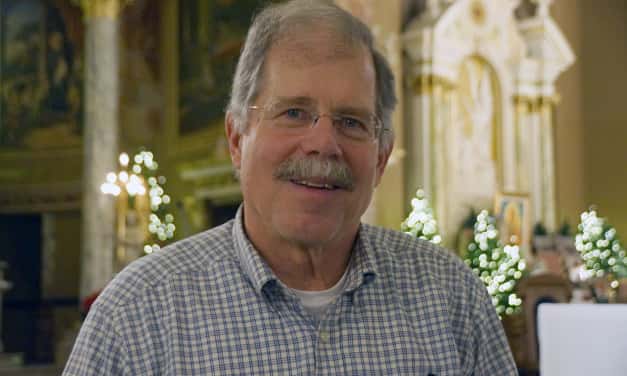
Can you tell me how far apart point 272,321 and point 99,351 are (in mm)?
347

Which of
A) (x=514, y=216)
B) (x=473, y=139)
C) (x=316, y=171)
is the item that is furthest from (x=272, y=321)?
(x=514, y=216)

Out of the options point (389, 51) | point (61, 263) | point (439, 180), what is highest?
point (389, 51)

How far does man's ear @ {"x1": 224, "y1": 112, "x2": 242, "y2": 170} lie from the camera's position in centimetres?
222

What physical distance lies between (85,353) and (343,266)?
586 mm

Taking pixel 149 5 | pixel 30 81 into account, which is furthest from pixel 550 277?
pixel 30 81

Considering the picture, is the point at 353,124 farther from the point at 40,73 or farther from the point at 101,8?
the point at 40,73

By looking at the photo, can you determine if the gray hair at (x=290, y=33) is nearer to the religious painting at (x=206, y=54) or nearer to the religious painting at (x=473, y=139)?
the religious painting at (x=473, y=139)

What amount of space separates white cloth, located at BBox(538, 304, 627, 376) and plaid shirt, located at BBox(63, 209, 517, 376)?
49 cm

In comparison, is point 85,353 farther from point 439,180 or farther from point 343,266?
point 439,180

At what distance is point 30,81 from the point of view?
70.8 ft

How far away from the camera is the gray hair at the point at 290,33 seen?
2135 mm

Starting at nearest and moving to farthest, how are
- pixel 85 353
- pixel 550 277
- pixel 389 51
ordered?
pixel 85 353 < pixel 550 277 < pixel 389 51

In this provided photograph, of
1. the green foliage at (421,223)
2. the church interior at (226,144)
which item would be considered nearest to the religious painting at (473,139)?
the church interior at (226,144)

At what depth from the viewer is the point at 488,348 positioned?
219 centimetres
